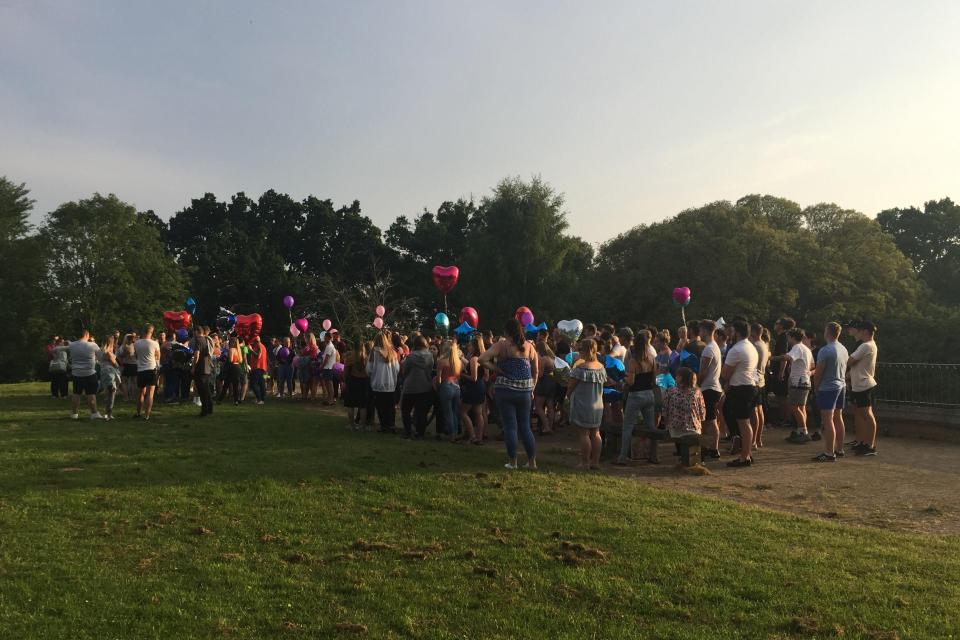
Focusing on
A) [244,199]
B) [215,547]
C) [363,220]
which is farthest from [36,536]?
[244,199]

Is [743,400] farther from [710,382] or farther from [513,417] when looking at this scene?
[513,417]

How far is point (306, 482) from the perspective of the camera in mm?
7617

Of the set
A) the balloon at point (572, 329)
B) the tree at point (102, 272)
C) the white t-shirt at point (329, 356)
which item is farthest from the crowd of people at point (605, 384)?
the tree at point (102, 272)

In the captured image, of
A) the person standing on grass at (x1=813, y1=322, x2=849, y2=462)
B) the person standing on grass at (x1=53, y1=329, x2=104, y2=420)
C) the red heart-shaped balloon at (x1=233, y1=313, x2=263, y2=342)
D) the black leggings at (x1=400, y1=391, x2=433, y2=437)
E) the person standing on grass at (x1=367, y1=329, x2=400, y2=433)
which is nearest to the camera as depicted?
the person standing on grass at (x1=813, y1=322, x2=849, y2=462)

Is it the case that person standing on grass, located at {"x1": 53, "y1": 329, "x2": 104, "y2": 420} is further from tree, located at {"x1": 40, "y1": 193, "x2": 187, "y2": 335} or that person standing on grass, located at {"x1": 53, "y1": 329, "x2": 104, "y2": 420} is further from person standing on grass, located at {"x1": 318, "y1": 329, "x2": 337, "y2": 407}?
tree, located at {"x1": 40, "y1": 193, "x2": 187, "y2": 335}

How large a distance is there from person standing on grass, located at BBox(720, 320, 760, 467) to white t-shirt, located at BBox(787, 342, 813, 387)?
214cm

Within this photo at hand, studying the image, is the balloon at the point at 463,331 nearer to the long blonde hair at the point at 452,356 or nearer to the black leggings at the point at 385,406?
the black leggings at the point at 385,406

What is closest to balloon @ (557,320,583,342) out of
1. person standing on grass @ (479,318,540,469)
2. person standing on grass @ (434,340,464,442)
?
person standing on grass @ (434,340,464,442)

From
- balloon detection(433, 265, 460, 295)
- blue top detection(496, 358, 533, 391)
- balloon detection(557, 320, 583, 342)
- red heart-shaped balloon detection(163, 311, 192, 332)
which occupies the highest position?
balloon detection(433, 265, 460, 295)

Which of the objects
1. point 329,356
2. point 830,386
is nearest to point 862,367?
point 830,386

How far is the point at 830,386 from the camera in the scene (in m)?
9.62

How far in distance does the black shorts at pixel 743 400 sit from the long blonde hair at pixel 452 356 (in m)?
4.07

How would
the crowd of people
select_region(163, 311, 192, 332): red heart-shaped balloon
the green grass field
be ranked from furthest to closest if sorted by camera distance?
select_region(163, 311, 192, 332): red heart-shaped balloon
the crowd of people
the green grass field

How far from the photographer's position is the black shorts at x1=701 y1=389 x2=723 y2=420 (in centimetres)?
965
